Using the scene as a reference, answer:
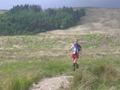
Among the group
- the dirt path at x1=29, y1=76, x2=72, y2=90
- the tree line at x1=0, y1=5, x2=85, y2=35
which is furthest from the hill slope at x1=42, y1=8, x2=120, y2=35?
the dirt path at x1=29, y1=76, x2=72, y2=90

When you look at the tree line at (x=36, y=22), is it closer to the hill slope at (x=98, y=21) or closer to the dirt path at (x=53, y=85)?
the hill slope at (x=98, y=21)

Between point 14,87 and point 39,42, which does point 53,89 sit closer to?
point 14,87

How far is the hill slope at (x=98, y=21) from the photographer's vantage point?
117625 millimetres

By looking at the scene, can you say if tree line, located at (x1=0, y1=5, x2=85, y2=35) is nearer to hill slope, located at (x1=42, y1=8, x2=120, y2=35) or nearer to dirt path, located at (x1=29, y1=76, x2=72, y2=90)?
hill slope, located at (x1=42, y1=8, x2=120, y2=35)

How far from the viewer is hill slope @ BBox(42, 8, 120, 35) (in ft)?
386

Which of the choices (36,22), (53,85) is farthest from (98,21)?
(53,85)

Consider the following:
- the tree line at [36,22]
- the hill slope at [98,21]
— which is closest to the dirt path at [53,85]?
the hill slope at [98,21]

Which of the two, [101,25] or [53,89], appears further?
[101,25]

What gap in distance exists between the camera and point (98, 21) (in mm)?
137750

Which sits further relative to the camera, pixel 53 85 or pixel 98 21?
pixel 98 21

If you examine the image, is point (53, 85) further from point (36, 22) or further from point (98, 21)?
point (98, 21)

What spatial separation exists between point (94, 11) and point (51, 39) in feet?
273

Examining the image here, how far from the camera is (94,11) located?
529ft

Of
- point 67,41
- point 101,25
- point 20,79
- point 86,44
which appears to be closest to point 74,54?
point 20,79
